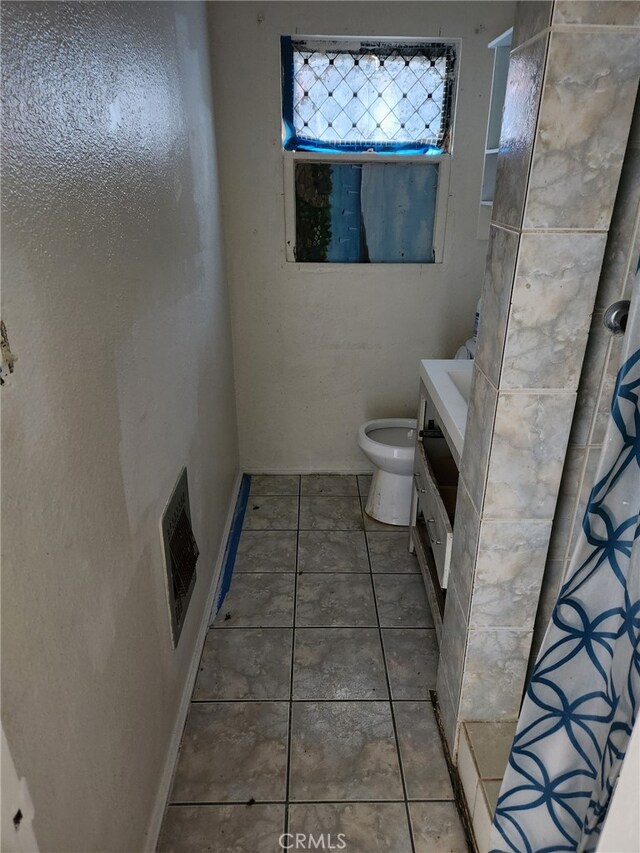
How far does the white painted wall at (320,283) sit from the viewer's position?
2452mm

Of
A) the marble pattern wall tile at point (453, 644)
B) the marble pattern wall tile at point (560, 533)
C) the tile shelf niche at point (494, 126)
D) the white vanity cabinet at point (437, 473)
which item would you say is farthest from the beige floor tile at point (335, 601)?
the tile shelf niche at point (494, 126)

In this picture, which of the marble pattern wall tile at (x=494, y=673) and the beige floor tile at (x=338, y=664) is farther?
the beige floor tile at (x=338, y=664)

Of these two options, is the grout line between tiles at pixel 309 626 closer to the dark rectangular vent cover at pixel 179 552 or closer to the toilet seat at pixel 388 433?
the dark rectangular vent cover at pixel 179 552

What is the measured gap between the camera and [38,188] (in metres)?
0.84

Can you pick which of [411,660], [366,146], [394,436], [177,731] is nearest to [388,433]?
[394,436]

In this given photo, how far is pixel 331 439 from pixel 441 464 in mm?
1081

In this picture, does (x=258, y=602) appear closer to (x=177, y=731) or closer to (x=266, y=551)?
(x=266, y=551)

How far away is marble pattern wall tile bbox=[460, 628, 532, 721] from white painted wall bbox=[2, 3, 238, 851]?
81cm

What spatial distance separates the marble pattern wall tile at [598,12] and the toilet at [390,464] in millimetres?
1752

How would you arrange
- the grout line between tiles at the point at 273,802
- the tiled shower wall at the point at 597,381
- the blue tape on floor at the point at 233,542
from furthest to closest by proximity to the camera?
the blue tape on floor at the point at 233,542 < the grout line between tiles at the point at 273,802 < the tiled shower wall at the point at 597,381

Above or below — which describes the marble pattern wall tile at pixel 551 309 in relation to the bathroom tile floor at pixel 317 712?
above

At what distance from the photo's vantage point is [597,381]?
1.25 metres

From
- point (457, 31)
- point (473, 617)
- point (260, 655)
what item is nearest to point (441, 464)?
point (473, 617)

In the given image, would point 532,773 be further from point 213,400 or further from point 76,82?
point 213,400
